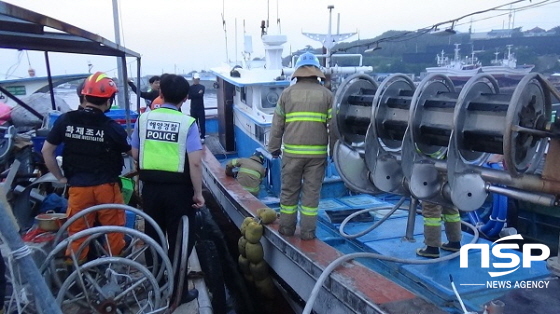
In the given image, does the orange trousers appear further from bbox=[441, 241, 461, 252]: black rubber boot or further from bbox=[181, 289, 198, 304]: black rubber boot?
bbox=[441, 241, 461, 252]: black rubber boot

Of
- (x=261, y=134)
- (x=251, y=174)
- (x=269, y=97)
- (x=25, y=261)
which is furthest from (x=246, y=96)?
(x=25, y=261)

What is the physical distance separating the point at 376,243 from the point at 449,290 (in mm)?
1109

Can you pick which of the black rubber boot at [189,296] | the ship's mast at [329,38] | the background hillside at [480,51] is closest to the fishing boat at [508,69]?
the background hillside at [480,51]

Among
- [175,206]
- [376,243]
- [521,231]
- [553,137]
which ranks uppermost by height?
[553,137]

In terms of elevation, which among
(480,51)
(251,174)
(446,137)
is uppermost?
(480,51)

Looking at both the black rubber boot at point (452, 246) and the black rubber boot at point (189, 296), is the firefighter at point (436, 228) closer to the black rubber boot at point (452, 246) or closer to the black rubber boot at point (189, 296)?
the black rubber boot at point (452, 246)

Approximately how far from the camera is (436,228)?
388 centimetres

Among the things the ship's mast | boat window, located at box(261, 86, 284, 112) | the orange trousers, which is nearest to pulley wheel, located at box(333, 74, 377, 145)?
the orange trousers

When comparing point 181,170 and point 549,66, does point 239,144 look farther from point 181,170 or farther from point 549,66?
point 549,66

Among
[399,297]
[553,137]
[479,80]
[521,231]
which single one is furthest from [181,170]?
[521,231]

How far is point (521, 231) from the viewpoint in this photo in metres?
6.55

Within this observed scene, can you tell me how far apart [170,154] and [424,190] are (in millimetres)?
1746

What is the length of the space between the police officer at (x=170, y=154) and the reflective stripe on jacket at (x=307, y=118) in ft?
2.85

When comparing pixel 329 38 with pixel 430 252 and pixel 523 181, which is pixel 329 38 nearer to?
pixel 430 252
